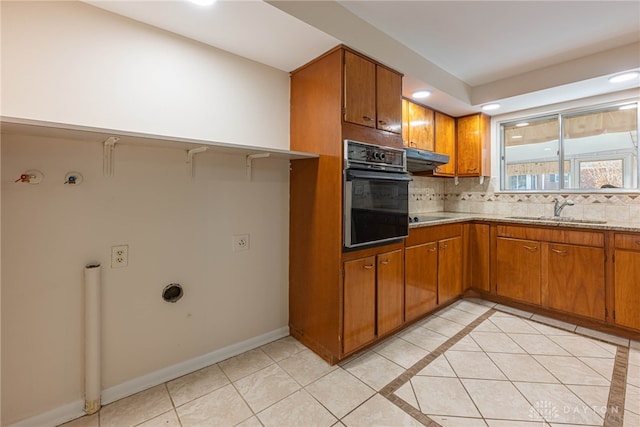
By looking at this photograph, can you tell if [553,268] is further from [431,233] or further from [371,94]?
[371,94]

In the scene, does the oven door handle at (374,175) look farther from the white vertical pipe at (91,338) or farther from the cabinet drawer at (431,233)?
the white vertical pipe at (91,338)

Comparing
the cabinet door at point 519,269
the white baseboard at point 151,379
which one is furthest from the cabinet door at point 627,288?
the white baseboard at point 151,379

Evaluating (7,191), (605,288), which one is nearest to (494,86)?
(605,288)

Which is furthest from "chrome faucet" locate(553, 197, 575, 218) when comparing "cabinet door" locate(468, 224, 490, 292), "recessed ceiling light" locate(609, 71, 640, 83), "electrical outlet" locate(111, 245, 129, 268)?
"electrical outlet" locate(111, 245, 129, 268)

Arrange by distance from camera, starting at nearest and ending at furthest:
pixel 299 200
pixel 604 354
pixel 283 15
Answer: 1. pixel 283 15
2. pixel 604 354
3. pixel 299 200

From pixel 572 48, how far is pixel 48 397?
14.1 feet

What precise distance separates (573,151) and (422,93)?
6.14 ft

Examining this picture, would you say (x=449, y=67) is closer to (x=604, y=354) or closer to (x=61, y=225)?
(x=604, y=354)

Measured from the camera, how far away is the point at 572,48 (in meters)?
2.37

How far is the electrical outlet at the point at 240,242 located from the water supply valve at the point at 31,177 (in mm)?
1089

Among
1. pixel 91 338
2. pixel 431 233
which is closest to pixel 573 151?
pixel 431 233

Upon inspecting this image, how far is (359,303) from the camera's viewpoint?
2055 millimetres

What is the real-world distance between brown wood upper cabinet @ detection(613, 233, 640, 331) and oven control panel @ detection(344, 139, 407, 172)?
1.90 metres

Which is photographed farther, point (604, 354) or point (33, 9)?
point (604, 354)
